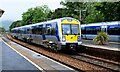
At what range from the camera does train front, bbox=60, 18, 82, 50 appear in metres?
26.3

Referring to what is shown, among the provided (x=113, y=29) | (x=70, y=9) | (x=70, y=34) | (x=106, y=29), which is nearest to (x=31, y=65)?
(x=70, y=34)

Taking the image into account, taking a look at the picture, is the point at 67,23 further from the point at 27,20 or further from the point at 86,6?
the point at 27,20

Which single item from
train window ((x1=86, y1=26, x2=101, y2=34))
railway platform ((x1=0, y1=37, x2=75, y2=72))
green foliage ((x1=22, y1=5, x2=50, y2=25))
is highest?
green foliage ((x1=22, y1=5, x2=50, y2=25))

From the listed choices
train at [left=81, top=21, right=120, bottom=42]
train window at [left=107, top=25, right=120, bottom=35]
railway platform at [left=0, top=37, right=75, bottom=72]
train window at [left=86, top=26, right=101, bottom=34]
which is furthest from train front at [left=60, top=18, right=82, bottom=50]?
train window at [left=86, top=26, right=101, bottom=34]

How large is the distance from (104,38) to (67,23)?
366 inches

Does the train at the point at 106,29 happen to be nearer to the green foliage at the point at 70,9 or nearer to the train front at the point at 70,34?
the train front at the point at 70,34

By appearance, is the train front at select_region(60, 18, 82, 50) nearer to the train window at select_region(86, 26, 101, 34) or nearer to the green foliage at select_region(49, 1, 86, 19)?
the train window at select_region(86, 26, 101, 34)

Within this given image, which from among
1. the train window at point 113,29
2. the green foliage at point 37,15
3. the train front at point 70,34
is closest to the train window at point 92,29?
the train window at point 113,29

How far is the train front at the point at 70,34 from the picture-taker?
26.3m

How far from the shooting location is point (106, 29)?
145 ft

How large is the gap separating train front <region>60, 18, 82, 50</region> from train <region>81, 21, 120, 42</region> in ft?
43.7

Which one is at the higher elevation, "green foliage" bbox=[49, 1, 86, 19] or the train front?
"green foliage" bbox=[49, 1, 86, 19]

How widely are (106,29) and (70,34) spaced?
18.1 m

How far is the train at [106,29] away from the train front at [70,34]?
1333cm
